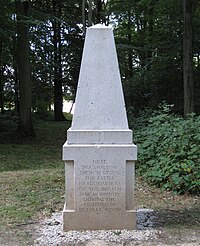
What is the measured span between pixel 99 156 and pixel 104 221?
2.63ft

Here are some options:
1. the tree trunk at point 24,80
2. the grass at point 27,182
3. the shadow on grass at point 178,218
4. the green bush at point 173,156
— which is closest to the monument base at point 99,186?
the shadow on grass at point 178,218

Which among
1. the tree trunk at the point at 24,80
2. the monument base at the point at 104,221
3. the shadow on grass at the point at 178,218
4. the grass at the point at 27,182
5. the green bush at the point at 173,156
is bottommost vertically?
the grass at the point at 27,182

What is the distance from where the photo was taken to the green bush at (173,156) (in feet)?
22.2

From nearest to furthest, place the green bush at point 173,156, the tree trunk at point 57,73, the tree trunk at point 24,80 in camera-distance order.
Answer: the green bush at point 173,156, the tree trunk at point 24,80, the tree trunk at point 57,73

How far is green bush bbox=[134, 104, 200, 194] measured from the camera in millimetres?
6762

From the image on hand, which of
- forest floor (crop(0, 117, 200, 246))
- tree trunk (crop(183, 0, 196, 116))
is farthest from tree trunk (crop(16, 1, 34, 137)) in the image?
tree trunk (crop(183, 0, 196, 116))

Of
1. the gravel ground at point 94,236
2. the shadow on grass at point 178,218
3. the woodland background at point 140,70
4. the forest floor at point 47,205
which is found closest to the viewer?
the gravel ground at point 94,236

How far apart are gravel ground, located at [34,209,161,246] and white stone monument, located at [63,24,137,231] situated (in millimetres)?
110

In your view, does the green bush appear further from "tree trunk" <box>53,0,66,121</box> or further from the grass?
"tree trunk" <box>53,0,66,121</box>

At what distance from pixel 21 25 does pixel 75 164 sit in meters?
11.4

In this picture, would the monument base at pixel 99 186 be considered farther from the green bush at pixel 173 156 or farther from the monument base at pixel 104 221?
the green bush at pixel 173 156

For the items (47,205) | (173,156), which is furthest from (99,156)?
(173,156)

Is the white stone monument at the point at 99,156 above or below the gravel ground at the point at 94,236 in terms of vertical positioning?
above

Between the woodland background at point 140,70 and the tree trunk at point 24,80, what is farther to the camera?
the tree trunk at point 24,80
